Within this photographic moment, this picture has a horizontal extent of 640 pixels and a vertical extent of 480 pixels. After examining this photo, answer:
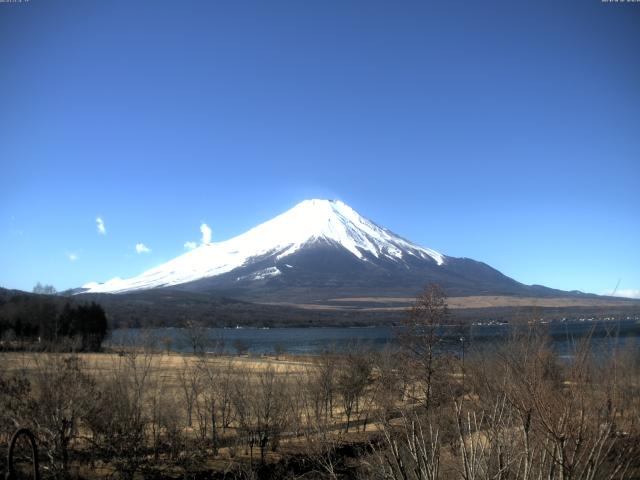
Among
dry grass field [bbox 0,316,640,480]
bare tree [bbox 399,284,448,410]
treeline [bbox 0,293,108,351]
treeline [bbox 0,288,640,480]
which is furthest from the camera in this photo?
treeline [bbox 0,293,108,351]

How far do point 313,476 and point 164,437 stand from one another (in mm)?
5442

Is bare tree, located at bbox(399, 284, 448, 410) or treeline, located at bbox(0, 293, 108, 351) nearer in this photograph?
bare tree, located at bbox(399, 284, 448, 410)

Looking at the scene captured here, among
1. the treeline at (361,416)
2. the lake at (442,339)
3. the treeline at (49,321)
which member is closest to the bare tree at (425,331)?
the treeline at (361,416)

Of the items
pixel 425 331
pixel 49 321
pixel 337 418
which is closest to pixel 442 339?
pixel 425 331

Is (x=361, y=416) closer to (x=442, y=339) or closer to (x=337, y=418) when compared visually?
(x=337, y=418)

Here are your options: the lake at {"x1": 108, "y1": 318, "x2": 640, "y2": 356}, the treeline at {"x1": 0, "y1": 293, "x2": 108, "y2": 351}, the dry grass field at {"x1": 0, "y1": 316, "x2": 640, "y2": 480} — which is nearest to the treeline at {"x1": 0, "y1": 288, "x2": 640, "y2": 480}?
the dry grass field at {"x1": 0, "y1": 316, "x2": 640, "y2": 480}

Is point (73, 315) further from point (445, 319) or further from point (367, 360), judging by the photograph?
point (445, 319)

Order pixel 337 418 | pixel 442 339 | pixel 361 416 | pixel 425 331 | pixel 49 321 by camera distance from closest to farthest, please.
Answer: pixel 442 339
pixel 425 331
pixel 337 418
pixel 361 416
pixel 49 321

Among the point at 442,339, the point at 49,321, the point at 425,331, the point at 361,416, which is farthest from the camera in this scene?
the point at 49,321

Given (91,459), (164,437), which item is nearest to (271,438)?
(164,437)

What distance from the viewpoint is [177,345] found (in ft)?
321

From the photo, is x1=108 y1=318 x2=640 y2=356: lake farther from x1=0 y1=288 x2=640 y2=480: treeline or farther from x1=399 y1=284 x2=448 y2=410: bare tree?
x1=399 y1=284 x2=448 y2=410: bare tree

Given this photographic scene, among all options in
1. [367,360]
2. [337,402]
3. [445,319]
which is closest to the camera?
[445,319]

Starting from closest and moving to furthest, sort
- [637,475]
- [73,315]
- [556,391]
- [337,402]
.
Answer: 1. [556,391]
2. [637,475]
3. [337,402]
4. [73,315]
